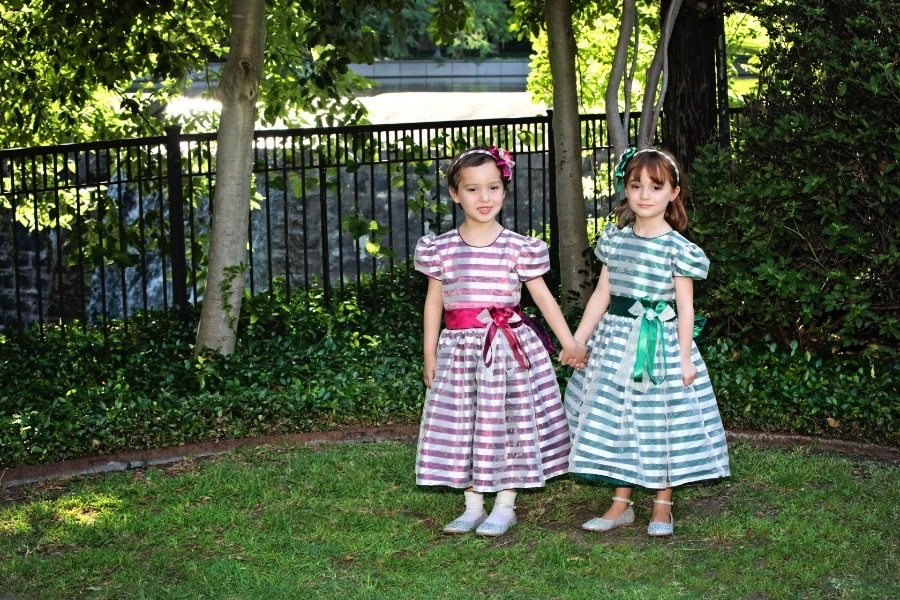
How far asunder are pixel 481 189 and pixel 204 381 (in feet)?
9.04

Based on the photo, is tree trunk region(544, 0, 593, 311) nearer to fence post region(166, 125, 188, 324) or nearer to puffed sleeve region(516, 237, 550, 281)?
fence post region(166, 125, 188, 324)

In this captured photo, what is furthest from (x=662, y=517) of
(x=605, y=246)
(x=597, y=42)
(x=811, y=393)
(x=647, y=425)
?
(x=597, y=42)

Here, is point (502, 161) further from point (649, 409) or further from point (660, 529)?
point (660, 529)

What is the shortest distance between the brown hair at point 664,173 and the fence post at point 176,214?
4.35 meters

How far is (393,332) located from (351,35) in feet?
6.48

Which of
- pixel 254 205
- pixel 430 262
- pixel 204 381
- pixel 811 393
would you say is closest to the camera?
pixel 430 262

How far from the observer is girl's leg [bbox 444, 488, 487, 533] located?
4.80 meters

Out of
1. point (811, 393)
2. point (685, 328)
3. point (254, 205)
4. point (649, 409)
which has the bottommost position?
point (811, 393)

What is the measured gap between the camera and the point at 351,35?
8109 millimetres

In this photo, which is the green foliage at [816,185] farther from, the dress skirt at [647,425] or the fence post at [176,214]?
the fence post at [176,214]

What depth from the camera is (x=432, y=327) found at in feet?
16.1

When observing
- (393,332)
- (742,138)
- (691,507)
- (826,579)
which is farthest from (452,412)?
(393,332)

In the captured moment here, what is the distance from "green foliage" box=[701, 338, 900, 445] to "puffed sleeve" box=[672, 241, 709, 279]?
1.83 m

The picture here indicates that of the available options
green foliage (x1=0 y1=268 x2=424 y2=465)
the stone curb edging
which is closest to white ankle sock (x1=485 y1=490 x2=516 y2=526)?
the stone curb edging
